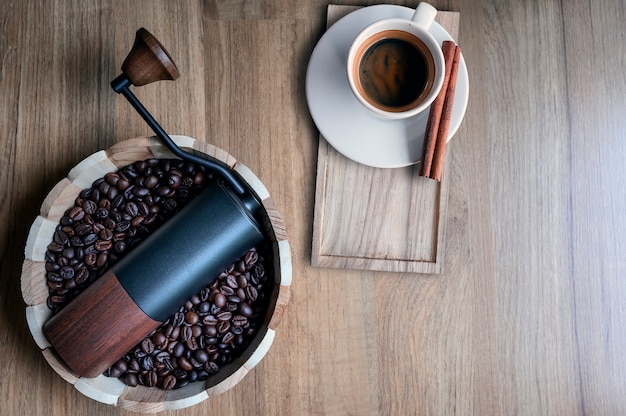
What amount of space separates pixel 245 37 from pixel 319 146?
0.26 m

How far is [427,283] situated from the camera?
124 centimetres

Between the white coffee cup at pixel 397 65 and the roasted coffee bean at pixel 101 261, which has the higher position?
the white coffee cup at pixel 397 65

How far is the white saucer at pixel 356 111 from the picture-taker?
116 centimetres

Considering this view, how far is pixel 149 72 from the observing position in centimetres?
103

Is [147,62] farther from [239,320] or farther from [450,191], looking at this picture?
[450,191]

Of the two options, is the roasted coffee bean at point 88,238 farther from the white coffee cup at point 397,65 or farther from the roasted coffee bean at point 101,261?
the white coffee cup at point 397,65

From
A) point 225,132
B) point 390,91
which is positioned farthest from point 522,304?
point 225,132

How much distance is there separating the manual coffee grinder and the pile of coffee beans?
0.06 metres

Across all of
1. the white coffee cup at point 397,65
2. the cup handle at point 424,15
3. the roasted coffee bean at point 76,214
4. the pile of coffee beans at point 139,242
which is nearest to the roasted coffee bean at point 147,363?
the pile of coffee beans at point 139,242

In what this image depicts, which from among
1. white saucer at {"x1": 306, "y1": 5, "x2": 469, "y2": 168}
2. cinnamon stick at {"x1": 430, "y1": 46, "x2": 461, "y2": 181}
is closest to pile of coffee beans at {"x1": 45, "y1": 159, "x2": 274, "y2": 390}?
white saucer at {"x1": 306, "y1": 5, "x2": 469, "y2": 168}

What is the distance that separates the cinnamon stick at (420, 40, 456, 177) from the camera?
1126 millimetres

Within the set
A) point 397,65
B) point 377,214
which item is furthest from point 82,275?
point 397,65

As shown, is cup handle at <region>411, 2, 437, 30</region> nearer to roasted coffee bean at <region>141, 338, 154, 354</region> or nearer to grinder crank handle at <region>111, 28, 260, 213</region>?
grinder crank handle at <region>111, 28, 260, 213</region>

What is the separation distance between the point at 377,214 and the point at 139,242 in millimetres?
434
